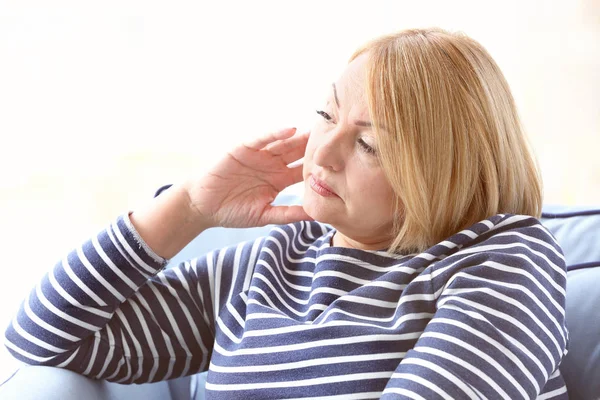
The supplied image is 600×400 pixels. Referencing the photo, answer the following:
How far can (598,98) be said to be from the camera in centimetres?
169

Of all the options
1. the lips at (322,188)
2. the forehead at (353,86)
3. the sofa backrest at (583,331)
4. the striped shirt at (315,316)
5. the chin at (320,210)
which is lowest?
the sofa backrest at (583,331)

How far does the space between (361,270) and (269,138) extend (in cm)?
27

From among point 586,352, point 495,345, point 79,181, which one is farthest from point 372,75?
point 79,181

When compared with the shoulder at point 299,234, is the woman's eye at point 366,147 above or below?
above

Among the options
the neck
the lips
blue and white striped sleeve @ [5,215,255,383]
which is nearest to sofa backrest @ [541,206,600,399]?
the neck

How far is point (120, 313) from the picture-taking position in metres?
1.17

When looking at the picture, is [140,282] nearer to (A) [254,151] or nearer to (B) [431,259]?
(A) [254,151]

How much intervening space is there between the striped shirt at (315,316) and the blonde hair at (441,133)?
0.05 m

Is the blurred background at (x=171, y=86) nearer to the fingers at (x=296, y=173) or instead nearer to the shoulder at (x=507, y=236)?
the fingers at (x=296, y=173)

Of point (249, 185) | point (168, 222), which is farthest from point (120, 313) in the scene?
point (249, 185)

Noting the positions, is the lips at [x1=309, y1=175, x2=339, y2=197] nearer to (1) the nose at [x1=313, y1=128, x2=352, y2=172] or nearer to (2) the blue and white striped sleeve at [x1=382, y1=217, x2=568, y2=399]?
(1) the nose at [x1=313, y1=128, x2=352, y2=172]

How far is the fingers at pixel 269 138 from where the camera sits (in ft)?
3.92

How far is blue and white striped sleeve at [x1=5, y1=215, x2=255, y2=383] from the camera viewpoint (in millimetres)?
1112

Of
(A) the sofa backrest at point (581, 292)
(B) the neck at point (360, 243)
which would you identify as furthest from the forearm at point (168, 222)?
(A) the sofa backrest at point (581, 292)
